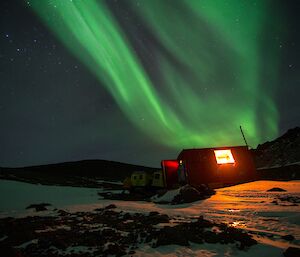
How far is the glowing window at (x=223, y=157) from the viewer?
3167 cm

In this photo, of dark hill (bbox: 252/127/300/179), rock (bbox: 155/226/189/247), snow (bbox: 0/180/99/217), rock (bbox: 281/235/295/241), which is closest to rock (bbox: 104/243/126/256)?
rock (bbox: 155/226/189/247)

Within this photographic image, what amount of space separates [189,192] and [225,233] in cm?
1156

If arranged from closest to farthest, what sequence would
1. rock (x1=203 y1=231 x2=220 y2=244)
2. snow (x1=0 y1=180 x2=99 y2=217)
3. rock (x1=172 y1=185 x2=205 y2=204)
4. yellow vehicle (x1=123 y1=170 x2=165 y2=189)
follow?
rock (x1=203 y1=231 x2=220 y2=244), rock (x1=172 y1=185 x2=205 y2=204), snow (x1=0 y1=180 x2=99 y2=217), yellow vehicle (x1=123 y1=170 x2=165 y2=189)

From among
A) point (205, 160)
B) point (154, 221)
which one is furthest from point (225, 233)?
point (205, 160)

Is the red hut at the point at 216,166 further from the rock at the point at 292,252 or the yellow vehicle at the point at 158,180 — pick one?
the rock at the point at 292,252

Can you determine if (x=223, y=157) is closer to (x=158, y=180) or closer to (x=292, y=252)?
(x=158, y=180)

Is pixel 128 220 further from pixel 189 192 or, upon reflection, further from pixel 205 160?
pixel 205 160

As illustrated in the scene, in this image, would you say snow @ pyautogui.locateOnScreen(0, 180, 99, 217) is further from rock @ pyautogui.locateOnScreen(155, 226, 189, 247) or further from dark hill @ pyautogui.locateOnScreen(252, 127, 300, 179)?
dark hill @ pyautogui.locateOnScreen(252, 127, 300, 179)

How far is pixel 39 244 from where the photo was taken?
28.8ft

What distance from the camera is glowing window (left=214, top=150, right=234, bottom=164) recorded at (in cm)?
3167

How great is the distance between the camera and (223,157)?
3177 centimetres

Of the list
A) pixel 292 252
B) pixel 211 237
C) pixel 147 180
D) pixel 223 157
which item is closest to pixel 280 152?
pixel 223 157

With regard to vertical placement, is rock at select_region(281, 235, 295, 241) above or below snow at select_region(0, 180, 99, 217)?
below

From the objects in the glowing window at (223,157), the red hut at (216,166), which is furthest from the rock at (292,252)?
the glowing window at (223,157)
